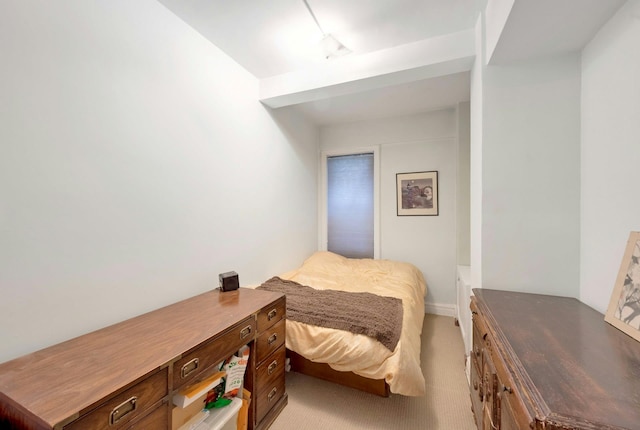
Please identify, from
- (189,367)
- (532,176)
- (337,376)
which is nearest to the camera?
(189,367)

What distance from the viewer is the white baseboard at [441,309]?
330cm

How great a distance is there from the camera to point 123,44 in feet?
4.65

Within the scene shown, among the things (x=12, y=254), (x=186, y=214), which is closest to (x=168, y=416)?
(x=12, y=254)

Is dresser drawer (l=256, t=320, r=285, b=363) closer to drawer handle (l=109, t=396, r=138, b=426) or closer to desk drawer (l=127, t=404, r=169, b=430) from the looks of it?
desk drawer (l=127, t=404, r=169, b=430)

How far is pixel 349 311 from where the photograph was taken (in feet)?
6.36

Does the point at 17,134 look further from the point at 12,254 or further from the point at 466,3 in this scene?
the point at 466,3

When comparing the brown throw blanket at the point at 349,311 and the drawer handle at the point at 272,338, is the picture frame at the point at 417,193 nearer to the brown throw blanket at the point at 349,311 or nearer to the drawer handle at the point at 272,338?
the brown throw blanket at the point at 349,311

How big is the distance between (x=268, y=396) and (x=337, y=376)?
54 cm

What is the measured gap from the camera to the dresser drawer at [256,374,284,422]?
1.53 m

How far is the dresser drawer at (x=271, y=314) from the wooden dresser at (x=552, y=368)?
1.19 meters

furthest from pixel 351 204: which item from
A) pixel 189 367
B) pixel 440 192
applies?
pixel 189 367

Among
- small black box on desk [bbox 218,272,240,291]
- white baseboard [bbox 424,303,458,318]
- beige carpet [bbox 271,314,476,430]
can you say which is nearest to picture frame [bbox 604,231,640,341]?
beige carpet [bbox 271,314,476,430]

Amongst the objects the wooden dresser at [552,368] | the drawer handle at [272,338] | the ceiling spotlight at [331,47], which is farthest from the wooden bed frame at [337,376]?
the ceiling spotlight at [331,47]

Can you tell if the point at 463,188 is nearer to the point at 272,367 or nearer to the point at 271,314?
the point at 271,314
